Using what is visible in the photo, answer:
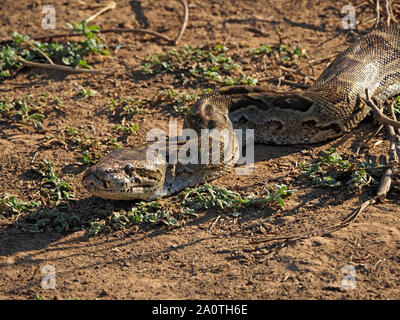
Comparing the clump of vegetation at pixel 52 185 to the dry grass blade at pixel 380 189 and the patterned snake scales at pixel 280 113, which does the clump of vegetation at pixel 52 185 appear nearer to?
the patterned snake scales at pixel 280 113

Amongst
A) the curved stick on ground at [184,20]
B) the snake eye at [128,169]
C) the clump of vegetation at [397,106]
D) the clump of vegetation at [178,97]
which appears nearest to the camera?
the snake eye at [128,169]

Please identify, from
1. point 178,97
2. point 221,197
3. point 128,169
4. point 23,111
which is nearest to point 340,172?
point 221,197

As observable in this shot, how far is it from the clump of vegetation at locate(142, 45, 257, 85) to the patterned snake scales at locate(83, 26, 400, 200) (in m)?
1.14

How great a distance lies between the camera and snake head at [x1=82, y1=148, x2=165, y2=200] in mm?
6906

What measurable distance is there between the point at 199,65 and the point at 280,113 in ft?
7.57

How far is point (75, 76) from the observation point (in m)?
10.4

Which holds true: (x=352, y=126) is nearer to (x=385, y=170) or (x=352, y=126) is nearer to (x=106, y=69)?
(x=385, y=170)

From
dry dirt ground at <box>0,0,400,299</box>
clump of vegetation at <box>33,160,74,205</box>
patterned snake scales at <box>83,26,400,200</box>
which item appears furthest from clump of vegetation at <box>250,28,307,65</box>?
clump of vegetation at <box>33,160,74,205</box>

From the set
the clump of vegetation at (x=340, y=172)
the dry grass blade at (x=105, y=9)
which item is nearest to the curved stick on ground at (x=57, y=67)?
the dry grass blade at (x=105, y=9)

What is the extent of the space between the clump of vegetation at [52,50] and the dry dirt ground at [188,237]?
0.37 meters

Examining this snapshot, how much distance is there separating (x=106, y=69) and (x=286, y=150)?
13.3ft

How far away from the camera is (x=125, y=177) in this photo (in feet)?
23.1

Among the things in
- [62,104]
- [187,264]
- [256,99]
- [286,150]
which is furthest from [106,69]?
[187,264]

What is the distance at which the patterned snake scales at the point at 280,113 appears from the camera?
7438 millimetres
